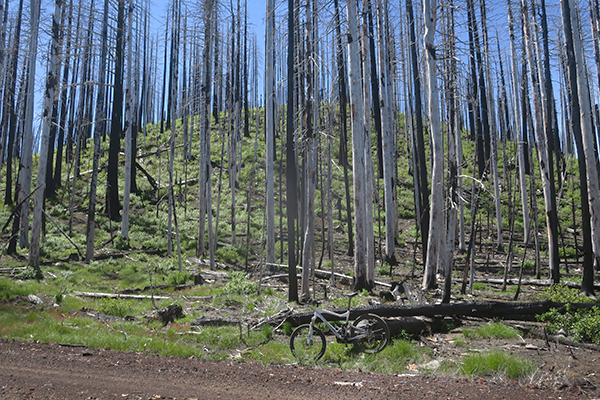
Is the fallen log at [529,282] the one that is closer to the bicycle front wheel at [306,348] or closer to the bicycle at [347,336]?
the bicycle at [347,336]

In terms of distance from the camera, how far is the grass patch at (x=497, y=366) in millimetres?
5527

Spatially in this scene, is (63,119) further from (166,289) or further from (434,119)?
(434,119)

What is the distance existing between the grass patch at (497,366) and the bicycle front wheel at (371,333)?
1298 millimetres

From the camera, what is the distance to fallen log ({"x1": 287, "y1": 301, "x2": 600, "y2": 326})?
761 cm

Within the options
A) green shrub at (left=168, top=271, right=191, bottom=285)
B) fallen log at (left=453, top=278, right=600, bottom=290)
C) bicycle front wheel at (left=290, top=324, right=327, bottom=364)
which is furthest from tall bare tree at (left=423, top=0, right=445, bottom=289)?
green shrub at (left=168, top=271, right=191, bottom=285)

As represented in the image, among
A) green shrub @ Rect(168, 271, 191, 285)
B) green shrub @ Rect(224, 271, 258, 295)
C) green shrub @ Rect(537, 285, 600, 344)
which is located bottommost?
green shrub @ Rect(537, 285, 600, 344)

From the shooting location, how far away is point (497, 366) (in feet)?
18.7

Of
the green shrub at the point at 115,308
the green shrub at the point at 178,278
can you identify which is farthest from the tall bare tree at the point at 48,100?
the green shrub at the point at 115,308

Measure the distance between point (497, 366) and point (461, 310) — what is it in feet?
7.51

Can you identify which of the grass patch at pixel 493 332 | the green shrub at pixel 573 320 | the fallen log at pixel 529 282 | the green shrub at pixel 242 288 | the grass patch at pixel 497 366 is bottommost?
the grass patch at pixel 497 366

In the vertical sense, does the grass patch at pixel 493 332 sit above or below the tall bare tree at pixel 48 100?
below

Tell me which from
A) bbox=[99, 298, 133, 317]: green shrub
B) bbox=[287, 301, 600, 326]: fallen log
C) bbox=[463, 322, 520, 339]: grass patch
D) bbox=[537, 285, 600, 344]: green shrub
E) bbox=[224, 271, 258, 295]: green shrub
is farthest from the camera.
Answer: bbox=[224, 271, 258, 295]: green shrub

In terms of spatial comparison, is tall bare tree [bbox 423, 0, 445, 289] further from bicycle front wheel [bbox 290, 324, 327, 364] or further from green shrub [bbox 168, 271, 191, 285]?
green shrub [bbox 168, 271, 191, 285]

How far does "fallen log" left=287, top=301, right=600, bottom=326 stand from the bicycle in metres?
0.56
